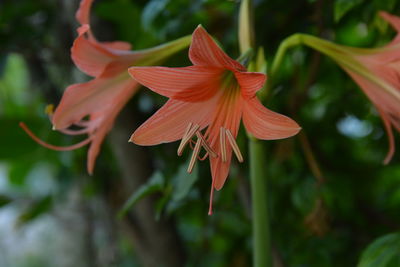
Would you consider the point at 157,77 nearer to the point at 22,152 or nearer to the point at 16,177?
the point at 22,152

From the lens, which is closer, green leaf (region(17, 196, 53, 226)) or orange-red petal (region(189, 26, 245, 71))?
orange-red petal (region(189, 26, 245, 71))

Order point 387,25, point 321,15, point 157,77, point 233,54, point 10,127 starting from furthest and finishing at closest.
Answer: point 10,127, point 233,54, point 321,15, point 387,25, point 157,77

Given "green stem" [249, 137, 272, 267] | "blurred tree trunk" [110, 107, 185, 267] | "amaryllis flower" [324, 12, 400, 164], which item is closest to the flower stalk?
"green stem" [249, 137, 272, 267]

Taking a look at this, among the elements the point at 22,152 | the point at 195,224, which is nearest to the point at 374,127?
the point at 195,224

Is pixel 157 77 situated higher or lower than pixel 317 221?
higher

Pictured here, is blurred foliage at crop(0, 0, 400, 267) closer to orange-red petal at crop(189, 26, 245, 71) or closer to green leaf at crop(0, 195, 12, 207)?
green leaf at crop(0, 195, 12, 207)

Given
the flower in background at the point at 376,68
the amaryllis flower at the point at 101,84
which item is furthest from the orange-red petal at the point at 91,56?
the flower in background at the point at 376,68

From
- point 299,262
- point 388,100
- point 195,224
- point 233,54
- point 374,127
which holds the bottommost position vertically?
point 195,224
